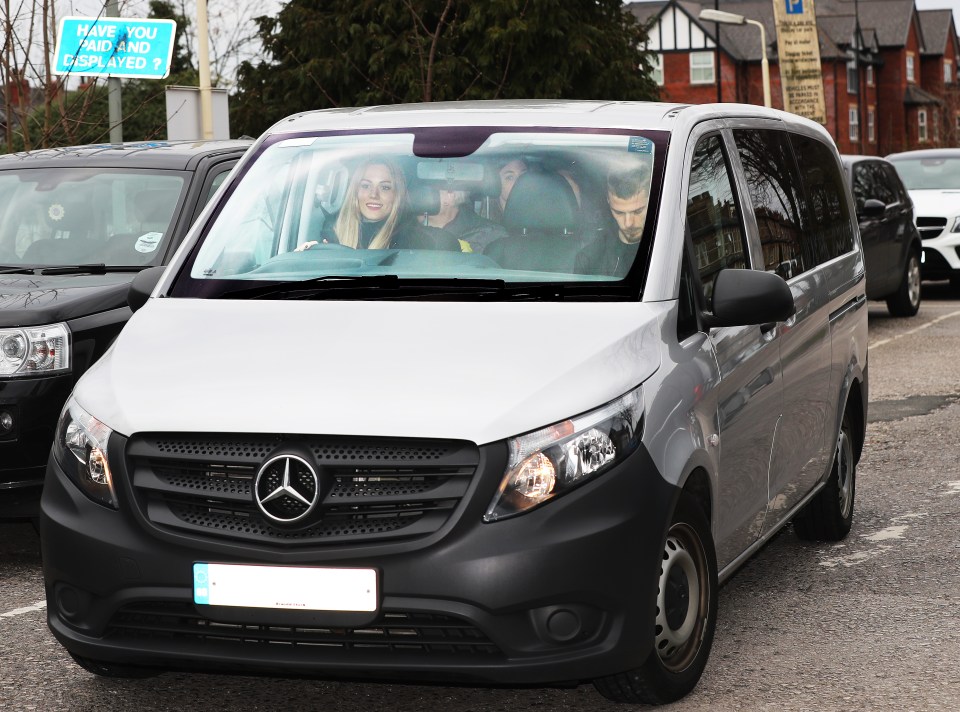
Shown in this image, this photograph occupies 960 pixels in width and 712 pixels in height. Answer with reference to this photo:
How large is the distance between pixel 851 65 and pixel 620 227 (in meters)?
84.7

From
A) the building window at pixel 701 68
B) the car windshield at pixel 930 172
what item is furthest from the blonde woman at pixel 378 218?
the building window at pixel 701 68

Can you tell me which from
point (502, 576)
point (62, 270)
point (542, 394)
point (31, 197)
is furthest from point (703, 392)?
point (31, 197)

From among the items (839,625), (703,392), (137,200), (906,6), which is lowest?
(839,625)

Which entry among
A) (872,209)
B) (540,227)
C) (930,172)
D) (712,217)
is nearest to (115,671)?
(540,227)

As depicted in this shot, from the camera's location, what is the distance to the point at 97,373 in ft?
15.1

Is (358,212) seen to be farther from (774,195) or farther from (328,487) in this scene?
(774,195)

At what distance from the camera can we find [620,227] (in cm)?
489

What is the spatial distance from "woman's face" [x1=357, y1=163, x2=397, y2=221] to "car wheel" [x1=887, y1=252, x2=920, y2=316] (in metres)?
13.2

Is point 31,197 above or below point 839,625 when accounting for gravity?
above

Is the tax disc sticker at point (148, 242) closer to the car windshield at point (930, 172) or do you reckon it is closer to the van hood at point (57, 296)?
the van hood at point (57, 296)

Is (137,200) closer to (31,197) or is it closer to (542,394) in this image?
(31,197)

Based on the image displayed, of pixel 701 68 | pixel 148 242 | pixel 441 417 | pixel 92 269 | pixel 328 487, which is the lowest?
pixel 328 487

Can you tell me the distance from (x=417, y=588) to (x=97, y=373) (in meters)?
1.29

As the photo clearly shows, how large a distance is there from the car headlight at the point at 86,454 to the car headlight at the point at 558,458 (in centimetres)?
103
